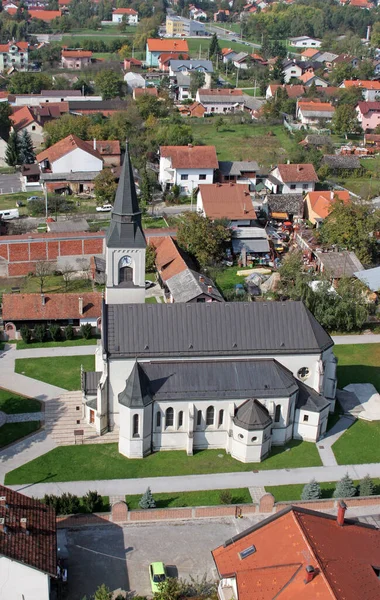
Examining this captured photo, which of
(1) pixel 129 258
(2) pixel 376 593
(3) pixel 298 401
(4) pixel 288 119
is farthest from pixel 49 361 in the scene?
(4) pixel 288 119

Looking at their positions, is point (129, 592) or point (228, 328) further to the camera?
point (228, 328)

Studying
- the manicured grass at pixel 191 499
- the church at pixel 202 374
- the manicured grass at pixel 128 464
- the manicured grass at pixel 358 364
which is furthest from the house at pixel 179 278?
the manicured grass at pixel 191 499

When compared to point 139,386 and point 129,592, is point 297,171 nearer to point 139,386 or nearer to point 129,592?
point 139,386

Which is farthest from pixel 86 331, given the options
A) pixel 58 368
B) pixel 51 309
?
pixel 58 368

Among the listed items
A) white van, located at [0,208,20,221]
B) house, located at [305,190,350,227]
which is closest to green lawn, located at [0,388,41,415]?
white van, located at [0,208,20,221]

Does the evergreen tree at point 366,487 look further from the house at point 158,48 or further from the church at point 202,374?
the house at point 158,48

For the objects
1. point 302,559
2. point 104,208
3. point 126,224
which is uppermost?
point 126,224

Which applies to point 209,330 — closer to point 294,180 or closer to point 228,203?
point 228,203
